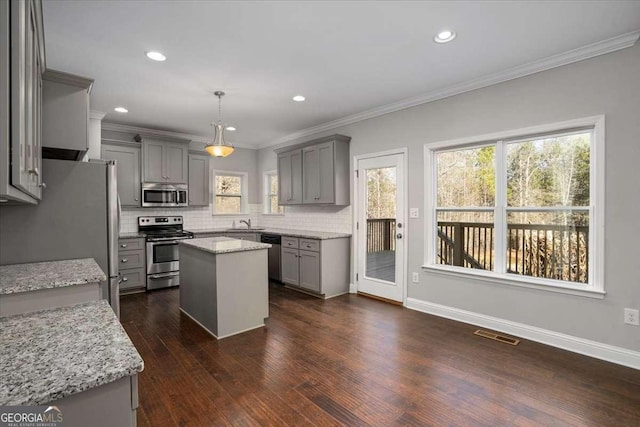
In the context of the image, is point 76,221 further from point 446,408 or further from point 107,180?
point 446,408

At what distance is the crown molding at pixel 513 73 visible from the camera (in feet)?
8.58

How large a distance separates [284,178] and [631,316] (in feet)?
15.2

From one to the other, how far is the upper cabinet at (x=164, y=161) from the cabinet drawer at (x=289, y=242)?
2104mm

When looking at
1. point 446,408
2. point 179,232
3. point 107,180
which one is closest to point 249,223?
point 179,232

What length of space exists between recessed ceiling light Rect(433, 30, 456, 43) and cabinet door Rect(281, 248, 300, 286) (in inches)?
133

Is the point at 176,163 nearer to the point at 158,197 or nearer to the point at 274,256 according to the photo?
the point at 158,197

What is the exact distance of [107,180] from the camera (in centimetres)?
273

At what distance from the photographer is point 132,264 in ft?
15.8

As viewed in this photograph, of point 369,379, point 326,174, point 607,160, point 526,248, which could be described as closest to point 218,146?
point 326,174

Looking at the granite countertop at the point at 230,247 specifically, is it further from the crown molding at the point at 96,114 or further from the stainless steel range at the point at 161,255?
the crown molding at the point at 96,114

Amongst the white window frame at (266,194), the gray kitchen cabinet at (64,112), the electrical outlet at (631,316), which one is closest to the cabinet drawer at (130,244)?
the gray kitchen cabinet at (64,112)

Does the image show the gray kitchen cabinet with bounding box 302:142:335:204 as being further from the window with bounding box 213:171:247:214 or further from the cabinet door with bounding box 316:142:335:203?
the window with bounding box 213:171:247:214

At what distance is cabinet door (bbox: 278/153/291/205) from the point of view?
18.2 feet

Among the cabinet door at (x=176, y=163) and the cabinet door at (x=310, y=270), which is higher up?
the cabinet door at (x=176, y=163)
